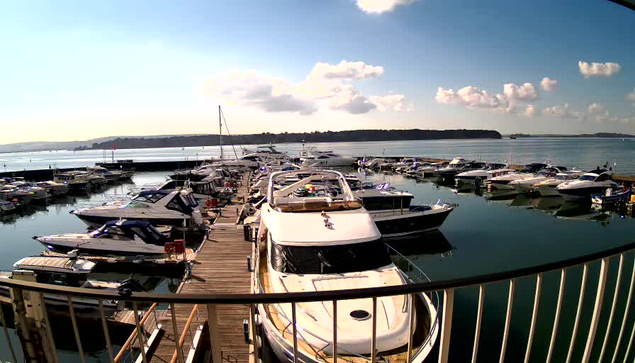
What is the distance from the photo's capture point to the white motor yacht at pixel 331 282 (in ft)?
18.2

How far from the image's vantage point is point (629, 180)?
34.1 meters

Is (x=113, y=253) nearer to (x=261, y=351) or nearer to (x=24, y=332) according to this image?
(x=261, y=351)

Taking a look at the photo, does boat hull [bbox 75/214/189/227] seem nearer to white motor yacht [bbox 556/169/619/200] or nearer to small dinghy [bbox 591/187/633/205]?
small dinghy [bbox 591/187/633/205]

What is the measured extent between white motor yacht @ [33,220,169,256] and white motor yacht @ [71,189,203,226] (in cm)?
369

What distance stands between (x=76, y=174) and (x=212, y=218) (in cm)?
3676

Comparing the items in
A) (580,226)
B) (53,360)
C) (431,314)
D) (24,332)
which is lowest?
(580,226)

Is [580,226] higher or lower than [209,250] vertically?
lower

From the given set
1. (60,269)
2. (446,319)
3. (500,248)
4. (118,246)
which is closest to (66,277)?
(60,269)

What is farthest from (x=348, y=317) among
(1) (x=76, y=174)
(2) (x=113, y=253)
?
(1) (x=76, y=174)

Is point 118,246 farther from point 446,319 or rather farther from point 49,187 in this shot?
point 49,187

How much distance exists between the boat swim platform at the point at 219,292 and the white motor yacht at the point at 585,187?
29.3 metres

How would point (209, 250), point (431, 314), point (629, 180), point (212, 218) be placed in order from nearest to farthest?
point (431, 314), point (209, 250), point (212, 218), point (629, 180)

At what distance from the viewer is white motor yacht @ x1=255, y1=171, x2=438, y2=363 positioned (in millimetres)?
5559

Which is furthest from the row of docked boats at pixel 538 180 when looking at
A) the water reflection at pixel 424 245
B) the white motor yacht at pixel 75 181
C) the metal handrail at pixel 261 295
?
the white motor yacht at pixel 75 181
